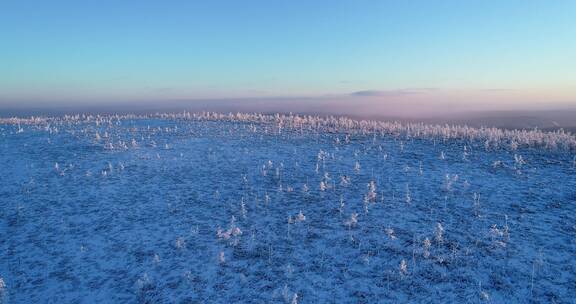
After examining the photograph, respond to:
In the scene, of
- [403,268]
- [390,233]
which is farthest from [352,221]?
Result: [403,268]

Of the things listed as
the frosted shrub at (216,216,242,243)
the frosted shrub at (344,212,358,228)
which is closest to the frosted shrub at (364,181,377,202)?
the frosted shrub at (344,212,358,228)

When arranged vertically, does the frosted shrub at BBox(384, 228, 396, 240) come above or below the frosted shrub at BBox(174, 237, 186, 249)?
above

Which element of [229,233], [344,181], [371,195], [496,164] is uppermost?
[496,164]

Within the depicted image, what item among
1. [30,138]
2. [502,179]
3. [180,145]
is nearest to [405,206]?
[502,179]

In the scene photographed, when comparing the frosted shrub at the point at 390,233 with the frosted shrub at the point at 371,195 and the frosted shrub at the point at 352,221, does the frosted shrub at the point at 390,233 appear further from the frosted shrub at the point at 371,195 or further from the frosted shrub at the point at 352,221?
the frosted shrub at the point at 371,195

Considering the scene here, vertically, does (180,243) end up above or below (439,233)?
below

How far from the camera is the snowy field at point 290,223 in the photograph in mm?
10320

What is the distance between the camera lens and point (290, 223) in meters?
13.9

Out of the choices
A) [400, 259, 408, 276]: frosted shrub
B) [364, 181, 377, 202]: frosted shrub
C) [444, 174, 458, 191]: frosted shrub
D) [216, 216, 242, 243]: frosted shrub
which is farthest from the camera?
[444, 174, 458, 191]: frosted shrub

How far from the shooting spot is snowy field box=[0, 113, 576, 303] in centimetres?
1032

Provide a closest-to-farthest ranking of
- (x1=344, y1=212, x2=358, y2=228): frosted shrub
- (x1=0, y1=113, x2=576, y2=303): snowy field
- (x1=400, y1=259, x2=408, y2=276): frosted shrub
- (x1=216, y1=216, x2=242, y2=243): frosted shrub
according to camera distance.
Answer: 1. (x1=0, y1=113, x2=576, y2=303): snowy field
2. (x1=400, y1=259, x2=408, y2=276): frosted shrub
3. (x1=216, y1=216, x2=242, y2=243): frosted shrub
4. (x1=344, y1=212, x2=358, y2=228): frosted shrub

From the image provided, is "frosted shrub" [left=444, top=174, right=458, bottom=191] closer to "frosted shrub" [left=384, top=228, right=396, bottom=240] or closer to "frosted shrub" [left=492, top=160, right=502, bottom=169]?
"frosted shrub" [left=492, top=160, right=502, bottom=169]

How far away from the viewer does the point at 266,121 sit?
3834 cm

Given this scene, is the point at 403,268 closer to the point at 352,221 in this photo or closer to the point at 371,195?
the point at 352,221
